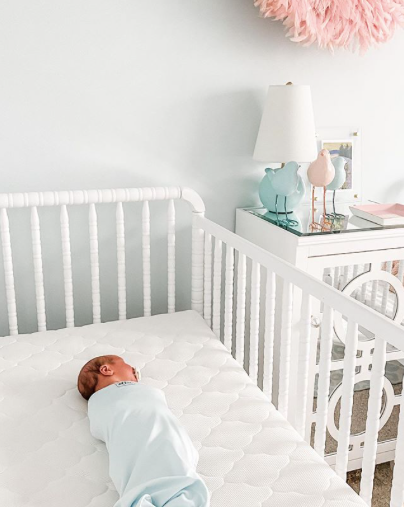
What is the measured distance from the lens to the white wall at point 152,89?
1718mm

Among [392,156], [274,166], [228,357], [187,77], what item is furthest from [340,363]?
[187,77]

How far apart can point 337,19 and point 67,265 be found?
125 cm

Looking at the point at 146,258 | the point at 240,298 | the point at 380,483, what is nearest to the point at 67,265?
the point at 146,258

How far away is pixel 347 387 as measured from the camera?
114 centimetres

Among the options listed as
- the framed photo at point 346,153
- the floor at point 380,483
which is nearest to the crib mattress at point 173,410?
the floor at point 380,483

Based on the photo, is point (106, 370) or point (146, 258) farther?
point (146, 258)

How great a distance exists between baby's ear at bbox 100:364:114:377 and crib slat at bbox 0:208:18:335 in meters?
0.51

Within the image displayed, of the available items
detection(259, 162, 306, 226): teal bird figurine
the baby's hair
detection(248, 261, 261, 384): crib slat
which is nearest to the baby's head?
the baby's hair

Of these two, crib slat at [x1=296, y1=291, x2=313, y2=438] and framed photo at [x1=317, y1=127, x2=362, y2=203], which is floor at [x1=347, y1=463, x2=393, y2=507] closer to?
crib slat at [x1=296, y1=291, x2=313, y2=438]

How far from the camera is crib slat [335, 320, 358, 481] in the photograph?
1.12 meters

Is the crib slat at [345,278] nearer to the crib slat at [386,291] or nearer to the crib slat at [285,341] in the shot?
the crib slat at [386,291]

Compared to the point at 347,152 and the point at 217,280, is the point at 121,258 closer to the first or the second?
the point at 217,280

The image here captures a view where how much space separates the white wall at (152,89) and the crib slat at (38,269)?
0.46 feet

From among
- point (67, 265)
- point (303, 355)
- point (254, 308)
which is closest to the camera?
point (303, 355)
